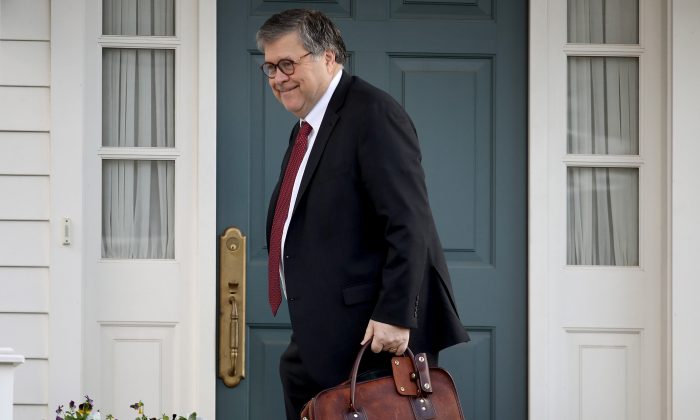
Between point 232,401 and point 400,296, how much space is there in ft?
5.39

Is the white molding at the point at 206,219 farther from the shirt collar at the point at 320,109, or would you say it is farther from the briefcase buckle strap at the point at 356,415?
the briefcase buckle strap at the point at 356,415

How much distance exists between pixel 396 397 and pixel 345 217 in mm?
504

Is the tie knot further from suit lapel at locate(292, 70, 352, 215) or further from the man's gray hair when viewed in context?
the man's gray hair

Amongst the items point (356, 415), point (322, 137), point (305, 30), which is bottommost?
point (356, 415)

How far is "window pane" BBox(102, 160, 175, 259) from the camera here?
4395 mm

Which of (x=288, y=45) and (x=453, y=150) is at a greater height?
(x=288, y=45)

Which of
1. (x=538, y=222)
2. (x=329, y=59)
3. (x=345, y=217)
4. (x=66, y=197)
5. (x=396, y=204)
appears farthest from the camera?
(x=538, y=222)

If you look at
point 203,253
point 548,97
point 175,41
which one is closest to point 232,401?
point 203,253

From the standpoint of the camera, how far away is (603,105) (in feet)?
14.6

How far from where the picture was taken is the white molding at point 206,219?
14.1 ft

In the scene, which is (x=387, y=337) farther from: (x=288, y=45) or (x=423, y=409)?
(x=288, y=45)

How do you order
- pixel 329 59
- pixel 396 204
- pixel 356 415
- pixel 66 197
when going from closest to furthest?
pixel 356 415 → pixel 396 204 → pixel 329 59 → pixel 66 197

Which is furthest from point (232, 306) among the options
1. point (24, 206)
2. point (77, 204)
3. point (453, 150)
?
point (453, 150)

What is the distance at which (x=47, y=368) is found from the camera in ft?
13.9
